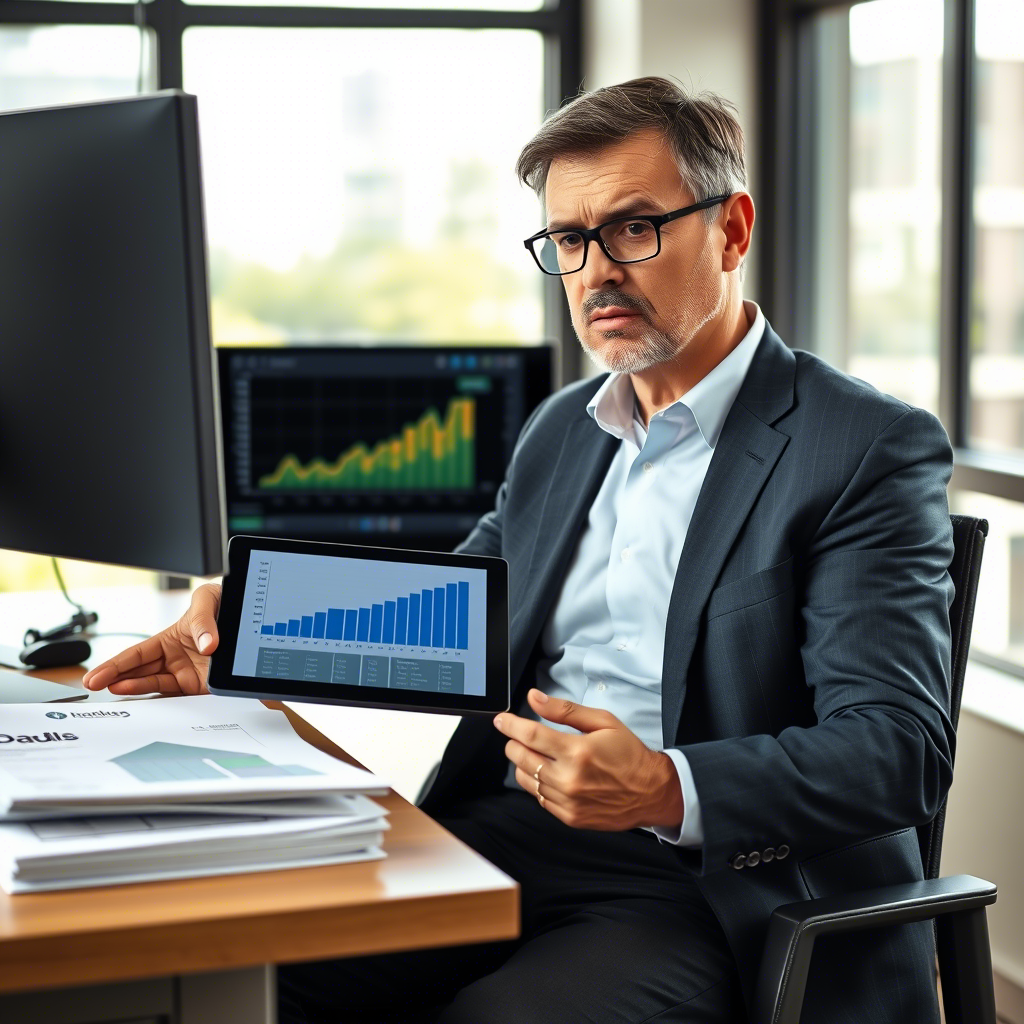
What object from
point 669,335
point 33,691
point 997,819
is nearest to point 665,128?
point 669,335

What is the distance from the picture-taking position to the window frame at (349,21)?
3.00 meters

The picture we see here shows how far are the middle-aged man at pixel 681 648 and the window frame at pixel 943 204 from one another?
3.40ft

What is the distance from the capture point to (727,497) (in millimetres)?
1374

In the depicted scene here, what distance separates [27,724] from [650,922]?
625 millimetres

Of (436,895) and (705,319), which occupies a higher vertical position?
(705,319)

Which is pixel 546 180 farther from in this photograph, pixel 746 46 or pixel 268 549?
pixel 746 46

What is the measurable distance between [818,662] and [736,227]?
63 centimetres

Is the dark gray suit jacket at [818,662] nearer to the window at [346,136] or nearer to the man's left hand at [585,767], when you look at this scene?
the man's left hand at [585,767]

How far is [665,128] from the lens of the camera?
1.51 metres

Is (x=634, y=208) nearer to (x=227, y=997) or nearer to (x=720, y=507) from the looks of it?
(x=720, y=507)

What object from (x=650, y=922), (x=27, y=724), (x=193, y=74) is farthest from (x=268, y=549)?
(x=193, y=74)

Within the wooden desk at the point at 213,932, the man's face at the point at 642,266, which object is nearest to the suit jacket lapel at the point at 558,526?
the man's face at the point at 642,266

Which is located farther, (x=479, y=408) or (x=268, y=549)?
(x=479, y=408)

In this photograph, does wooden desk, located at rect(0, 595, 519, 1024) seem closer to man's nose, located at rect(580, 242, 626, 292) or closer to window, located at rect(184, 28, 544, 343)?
man's nose, located at rect(580, 242, 626, 292)
